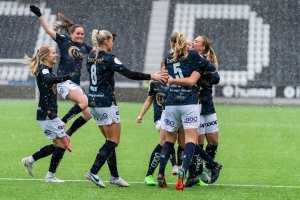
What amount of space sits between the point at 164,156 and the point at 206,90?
1.23 metres

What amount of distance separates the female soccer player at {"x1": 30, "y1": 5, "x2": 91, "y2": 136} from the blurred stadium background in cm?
2211

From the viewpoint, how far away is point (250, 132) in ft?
68.8

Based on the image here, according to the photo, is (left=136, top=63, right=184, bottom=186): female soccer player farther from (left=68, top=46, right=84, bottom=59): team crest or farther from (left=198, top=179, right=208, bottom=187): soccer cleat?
(left=68, top=46, right=84, bottom=59): team crest

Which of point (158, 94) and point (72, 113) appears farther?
point (72, 113)

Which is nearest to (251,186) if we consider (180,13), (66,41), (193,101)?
(193,101)

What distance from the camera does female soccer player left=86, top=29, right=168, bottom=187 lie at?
10500 millimetres

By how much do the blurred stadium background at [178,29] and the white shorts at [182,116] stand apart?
25.6 meters

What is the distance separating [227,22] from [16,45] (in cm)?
1112

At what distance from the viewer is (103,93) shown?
10.6 m

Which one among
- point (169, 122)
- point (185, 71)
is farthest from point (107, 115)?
point (185, 71)

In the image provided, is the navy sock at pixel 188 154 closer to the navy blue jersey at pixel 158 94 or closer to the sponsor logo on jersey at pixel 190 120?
the sponsor logo on jersey at pixel 190 120

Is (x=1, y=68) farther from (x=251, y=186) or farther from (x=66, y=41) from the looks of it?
(x=251, y=186)

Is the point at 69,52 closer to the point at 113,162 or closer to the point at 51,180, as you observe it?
the point at 51,180

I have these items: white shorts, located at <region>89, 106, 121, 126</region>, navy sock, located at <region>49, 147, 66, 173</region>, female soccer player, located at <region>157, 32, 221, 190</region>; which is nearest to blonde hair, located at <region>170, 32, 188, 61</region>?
female soccer player, located at <region>157, 32, 221, 190</region>
